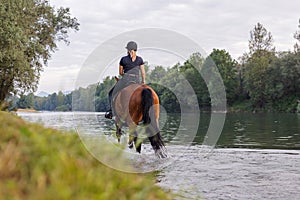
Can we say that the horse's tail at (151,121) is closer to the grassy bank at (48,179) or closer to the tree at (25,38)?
the grassy bank at (48,179)

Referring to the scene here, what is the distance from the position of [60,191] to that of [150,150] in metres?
10.8

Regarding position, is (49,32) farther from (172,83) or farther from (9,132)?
(9,132)

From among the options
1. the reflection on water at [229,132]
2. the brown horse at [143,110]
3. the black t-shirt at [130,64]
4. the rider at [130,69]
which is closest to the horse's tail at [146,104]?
the brown horse at [143,110]

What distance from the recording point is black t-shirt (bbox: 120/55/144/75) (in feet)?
38.8

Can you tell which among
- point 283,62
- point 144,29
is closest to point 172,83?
point 144,29

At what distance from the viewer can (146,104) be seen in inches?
429

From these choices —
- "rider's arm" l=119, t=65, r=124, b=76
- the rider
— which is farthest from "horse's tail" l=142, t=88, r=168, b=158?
"rider's arm" l=119, t=65, r=124, b=76

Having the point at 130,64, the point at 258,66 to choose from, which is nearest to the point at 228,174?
the point at 130,64

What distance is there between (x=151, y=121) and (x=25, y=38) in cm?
1910

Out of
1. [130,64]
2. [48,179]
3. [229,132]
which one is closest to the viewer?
[48,179]

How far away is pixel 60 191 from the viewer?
2330 mm

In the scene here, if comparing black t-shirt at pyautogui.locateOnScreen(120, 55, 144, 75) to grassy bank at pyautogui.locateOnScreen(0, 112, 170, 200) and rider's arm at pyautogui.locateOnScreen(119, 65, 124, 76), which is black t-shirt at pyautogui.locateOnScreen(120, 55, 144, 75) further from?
grassy bank at pyautogui.locateOnScreen(0, 112, 170, 200)

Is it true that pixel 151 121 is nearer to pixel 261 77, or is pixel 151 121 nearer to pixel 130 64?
pixel 130 64

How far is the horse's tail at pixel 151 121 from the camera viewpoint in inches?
430
